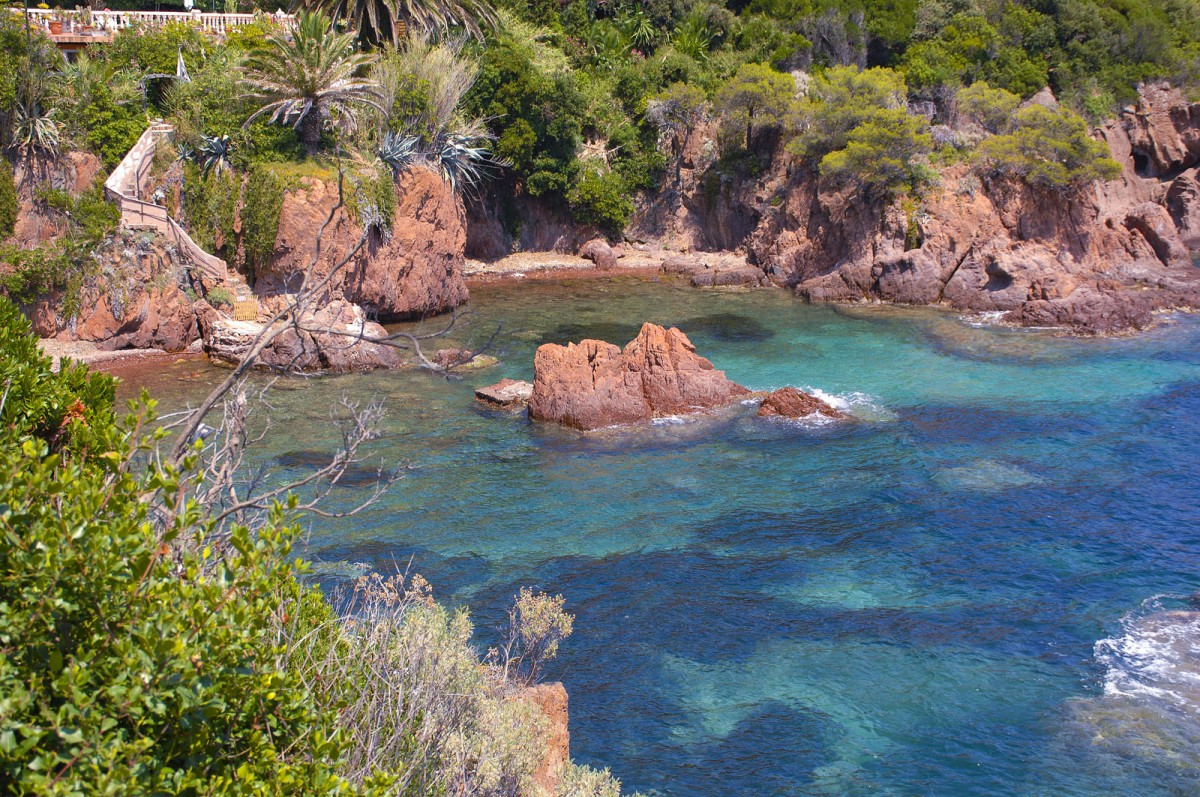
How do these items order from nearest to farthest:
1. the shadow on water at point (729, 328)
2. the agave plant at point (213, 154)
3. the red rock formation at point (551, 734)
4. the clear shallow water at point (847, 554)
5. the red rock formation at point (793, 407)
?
the red rock formation at point (551, 734)
the clear shallow water at point (847, 554)
the red rock formation at point (793, 407)
the agave plant at point (213, 154)
the shadow on water at point (729, 328)

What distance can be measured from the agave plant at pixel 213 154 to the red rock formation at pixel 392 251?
2.89 meters

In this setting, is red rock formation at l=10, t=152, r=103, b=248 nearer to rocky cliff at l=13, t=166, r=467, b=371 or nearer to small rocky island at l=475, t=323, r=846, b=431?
rocky cliff at l=13, t=166, r=467, b=371

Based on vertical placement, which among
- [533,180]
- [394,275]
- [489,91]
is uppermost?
[489,91]

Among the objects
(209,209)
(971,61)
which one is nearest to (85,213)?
(209,209)

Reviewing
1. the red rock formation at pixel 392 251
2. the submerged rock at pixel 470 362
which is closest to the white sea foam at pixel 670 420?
the submerged rock at pixel 470 362

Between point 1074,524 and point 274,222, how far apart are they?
25.2 m

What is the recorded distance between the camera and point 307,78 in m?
33.3

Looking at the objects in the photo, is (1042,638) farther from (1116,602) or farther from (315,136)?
(315,136)

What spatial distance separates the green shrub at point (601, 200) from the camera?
151 feet

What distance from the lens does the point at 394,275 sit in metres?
35.8

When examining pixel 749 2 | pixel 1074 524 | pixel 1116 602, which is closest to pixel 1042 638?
pixel 1116 602

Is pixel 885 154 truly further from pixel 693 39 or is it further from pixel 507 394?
pixel 507 394

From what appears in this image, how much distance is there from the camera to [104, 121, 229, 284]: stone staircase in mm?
32281

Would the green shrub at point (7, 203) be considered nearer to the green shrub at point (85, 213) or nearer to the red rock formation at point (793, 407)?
→ the green shrub at point (85, 213)
